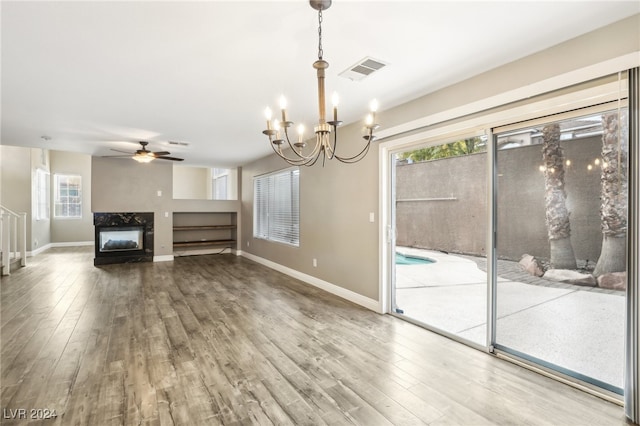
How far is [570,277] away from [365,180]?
91.9 inches

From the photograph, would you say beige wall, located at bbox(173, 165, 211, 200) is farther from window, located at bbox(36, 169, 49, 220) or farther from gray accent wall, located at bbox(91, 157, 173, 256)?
gray accent wall, located at bbox(91, 157, 173, 256)

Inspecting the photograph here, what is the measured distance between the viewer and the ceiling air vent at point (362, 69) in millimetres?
2606

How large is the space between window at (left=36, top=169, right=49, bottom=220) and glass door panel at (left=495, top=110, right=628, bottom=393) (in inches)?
445

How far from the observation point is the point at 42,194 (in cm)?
920

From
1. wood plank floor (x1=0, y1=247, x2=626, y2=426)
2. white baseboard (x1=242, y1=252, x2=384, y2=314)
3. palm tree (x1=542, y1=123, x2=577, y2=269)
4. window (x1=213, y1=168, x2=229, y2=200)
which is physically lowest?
wood plank floor (x1=0, y1=247, x2=626, y2=426)

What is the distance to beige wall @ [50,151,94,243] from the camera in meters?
10.0

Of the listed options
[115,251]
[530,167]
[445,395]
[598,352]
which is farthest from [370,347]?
[115,251]

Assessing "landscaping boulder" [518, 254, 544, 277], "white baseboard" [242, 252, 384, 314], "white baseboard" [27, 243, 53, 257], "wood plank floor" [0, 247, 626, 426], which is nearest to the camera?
"wood plank floor" [0, 247, 626, 426]

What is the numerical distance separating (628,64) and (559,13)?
53 cm

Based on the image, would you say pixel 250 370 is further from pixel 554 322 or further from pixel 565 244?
pixel 565 244

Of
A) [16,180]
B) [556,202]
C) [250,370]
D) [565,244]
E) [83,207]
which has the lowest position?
[250,370]

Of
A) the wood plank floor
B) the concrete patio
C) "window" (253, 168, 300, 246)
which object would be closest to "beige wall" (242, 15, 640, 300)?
"window" (253, 168, 300, 246)

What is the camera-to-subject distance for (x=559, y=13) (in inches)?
77.0

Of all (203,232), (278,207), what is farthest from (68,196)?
(278,207)
